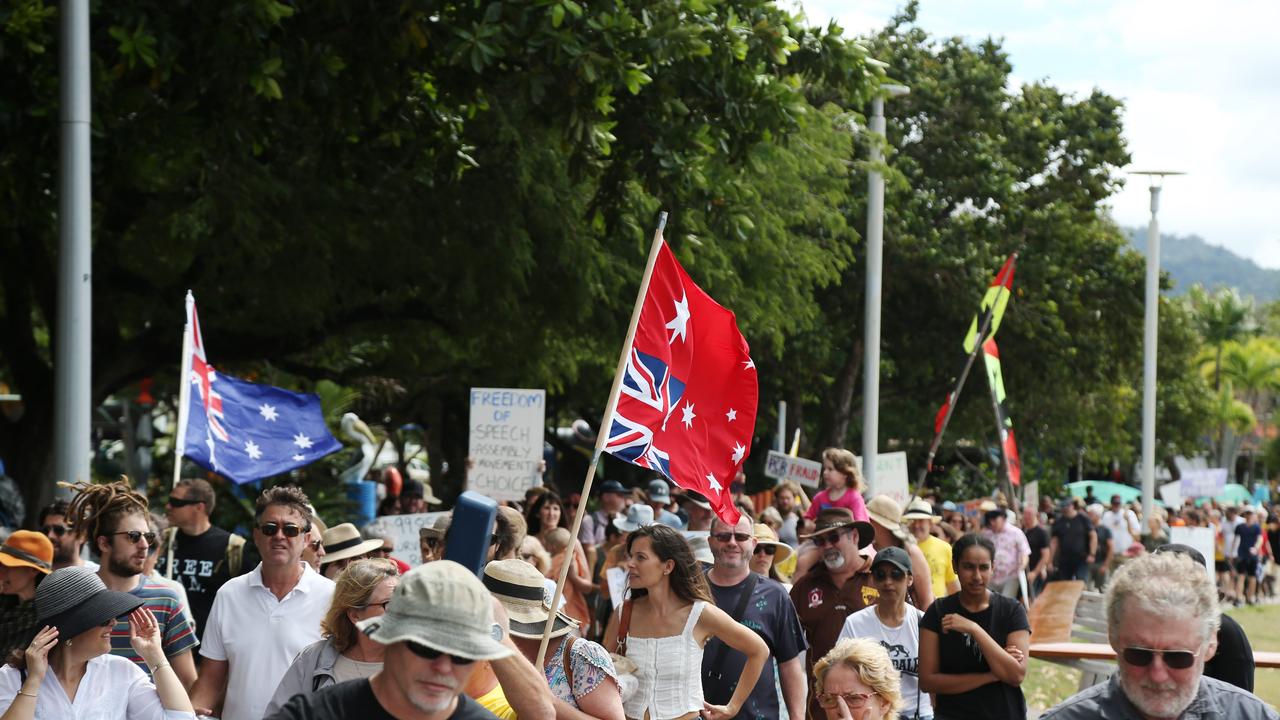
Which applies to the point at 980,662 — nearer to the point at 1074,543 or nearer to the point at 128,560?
the point at 128,560

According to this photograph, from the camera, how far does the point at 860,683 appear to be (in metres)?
5.71

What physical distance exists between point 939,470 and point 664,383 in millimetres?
44339

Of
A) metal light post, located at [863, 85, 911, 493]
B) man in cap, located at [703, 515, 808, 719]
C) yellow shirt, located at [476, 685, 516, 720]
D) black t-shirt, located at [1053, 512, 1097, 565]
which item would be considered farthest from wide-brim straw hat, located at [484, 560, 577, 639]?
black t-shirt, located at [1053, 512, 1097, 565]

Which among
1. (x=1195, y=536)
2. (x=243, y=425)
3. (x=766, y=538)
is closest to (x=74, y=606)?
(x=766, y=538)

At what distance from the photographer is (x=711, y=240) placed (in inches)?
621

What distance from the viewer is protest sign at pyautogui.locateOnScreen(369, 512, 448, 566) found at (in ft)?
37.3

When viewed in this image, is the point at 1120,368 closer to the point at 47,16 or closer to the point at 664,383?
the point at 47,16

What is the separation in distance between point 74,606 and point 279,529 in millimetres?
1400

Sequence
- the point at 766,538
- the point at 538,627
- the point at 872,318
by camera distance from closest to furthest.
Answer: the point at 538,627
the point at 766,538
the point at 872,318

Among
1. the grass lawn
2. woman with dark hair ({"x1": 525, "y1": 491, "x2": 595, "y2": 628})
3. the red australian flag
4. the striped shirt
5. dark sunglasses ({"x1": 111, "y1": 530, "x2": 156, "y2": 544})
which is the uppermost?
the red australian flag

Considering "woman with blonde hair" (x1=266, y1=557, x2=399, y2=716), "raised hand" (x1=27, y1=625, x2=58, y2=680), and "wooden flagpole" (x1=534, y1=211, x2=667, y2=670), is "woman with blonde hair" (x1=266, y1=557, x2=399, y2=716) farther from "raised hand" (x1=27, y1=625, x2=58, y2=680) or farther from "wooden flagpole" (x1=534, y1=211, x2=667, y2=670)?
"raised hand" (x1=27, y1=625, x2=58, y2=680)

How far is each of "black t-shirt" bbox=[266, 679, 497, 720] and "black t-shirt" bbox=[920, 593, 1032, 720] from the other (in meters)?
4.09

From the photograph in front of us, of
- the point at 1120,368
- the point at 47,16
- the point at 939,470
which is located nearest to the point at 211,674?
the point at 47,16

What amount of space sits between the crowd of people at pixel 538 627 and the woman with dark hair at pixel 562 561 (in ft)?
0.26
